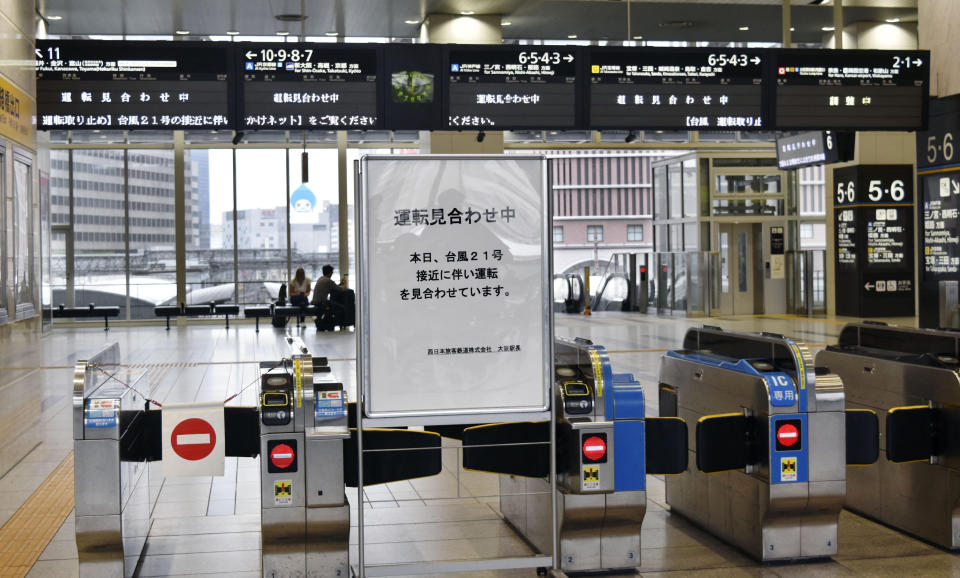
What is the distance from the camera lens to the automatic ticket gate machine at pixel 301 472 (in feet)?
12.7

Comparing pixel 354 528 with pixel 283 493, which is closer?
pixel 283 493

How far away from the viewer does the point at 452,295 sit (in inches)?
143

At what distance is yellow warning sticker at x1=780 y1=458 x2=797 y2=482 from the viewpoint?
163 inches

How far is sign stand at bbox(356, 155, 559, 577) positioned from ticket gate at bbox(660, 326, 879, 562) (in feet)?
3.37

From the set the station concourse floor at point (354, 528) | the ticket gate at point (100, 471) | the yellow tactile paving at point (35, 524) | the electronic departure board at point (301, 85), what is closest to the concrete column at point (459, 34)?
the electronic departure board at point (301, 85)

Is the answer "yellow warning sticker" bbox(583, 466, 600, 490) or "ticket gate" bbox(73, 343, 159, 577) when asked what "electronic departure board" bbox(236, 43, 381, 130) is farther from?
"yellow warning sticker" bbox(583, 466, 600, 490)

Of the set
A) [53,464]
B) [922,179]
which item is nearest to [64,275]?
[53,464]

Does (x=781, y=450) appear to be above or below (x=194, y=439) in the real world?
below

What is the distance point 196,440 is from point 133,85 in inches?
197

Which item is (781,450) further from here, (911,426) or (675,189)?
(675,189)

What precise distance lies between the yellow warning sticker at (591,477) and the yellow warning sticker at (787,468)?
0.80m

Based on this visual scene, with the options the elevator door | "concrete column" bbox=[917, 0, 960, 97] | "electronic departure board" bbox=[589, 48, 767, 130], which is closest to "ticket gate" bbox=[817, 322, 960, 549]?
"electronic departure board" bbox=[589, 48, 767, 130]

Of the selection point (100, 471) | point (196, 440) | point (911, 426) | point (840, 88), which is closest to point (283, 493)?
point (196, 440)

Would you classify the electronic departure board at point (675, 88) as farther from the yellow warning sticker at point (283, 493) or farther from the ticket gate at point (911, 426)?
the yellow warning sticker at point (283, 493)
